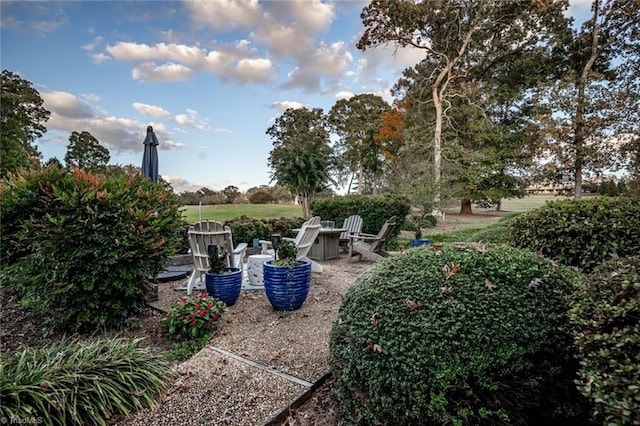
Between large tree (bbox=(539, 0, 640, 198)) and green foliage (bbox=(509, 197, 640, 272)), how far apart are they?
11.2 meters

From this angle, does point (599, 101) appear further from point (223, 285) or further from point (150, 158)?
point (150, 158)

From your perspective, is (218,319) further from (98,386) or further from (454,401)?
(454,401)

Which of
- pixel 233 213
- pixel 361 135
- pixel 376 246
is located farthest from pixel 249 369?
pixel 361 135

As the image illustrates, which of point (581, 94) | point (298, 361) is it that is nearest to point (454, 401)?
point (298, 361)

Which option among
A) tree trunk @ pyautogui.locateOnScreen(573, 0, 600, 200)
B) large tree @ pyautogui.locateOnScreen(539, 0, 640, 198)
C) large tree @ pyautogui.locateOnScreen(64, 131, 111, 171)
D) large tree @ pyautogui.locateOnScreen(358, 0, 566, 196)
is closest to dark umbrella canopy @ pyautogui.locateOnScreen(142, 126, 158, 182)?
large tree @ pyautogui.locateOnScreen(358, 0, 566, 196)

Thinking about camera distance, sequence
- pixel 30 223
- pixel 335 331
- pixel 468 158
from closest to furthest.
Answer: pixel 335 331 < pixel 30 223 < pixel 468 158

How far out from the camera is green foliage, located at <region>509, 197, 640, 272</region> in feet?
7.97

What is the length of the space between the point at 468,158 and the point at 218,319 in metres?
14.7

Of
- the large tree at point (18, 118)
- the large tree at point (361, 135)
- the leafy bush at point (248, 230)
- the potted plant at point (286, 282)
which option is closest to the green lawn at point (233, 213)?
the leafy bush at point (248, 230)

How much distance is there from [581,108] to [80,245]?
15.2 metres

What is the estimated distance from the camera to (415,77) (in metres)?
16.7

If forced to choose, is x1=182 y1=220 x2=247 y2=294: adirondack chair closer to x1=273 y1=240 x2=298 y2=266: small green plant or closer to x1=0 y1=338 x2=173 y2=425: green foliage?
x1=273 y1=240 x2=298 y2=266: small green plant

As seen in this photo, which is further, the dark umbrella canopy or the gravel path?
the dark umbrella canopy

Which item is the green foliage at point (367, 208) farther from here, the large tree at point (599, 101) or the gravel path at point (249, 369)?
the large tree at point (599, 101)
